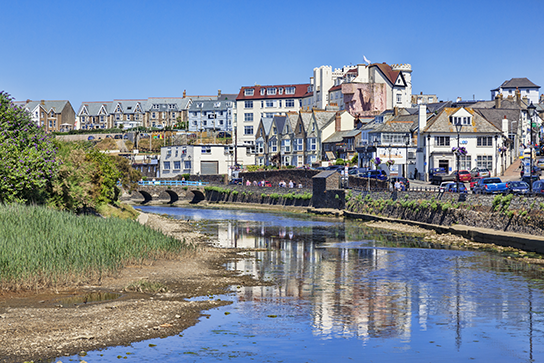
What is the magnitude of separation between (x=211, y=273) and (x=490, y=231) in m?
23.0

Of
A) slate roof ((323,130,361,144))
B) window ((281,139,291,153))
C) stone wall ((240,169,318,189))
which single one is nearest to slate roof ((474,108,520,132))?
slate roof ((323,130,361,144))

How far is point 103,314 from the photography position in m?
19.2

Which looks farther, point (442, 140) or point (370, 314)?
point (442, 140)

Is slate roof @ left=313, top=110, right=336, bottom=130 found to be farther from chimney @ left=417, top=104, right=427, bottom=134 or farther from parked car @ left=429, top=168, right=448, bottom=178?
parked car @ left=429, top=168, right=448, bottom=178

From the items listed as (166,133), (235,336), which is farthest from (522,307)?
(166,133)

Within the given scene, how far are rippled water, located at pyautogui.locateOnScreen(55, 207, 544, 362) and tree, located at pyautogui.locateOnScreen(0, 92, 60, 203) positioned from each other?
15281 mm

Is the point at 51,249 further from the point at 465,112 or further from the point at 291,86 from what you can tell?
the point at 291,86

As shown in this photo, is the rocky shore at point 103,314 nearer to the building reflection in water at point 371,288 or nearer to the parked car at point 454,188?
the building reflection in water at point 371,288

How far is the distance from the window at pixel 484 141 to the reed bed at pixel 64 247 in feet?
202

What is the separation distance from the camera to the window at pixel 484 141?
84.8m

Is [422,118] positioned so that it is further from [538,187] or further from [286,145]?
[286,145]

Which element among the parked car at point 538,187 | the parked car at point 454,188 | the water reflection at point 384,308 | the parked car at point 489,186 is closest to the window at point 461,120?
the parked car at point 454,188

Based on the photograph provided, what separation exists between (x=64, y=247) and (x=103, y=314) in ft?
22.5

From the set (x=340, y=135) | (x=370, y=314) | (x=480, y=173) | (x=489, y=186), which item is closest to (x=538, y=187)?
(x=489, y=186)
